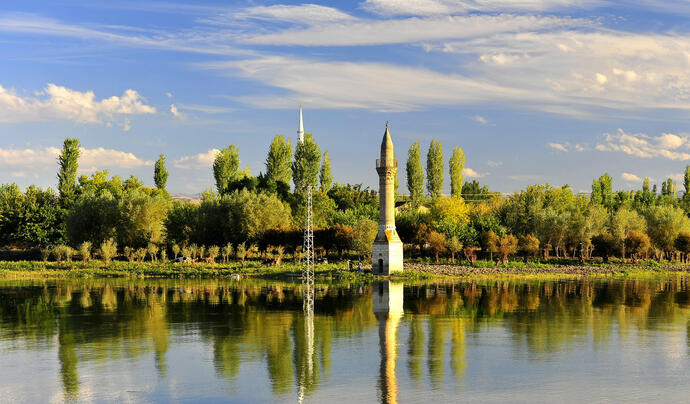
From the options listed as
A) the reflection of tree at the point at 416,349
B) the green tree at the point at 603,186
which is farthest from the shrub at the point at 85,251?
the green tree at the point at 603,186

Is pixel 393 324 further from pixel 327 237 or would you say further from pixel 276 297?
pixel 327 237

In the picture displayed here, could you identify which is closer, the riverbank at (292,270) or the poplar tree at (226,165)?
the riverbank at (292,270)

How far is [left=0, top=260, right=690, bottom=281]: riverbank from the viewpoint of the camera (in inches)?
2522

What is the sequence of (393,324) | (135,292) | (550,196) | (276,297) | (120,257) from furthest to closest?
(550,196) < (120,257) < (135,292) < (276,297) < (393,324)

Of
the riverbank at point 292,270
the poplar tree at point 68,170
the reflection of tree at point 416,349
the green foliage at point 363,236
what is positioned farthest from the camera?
the poplar tree at point 68,170

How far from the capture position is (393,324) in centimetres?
3634

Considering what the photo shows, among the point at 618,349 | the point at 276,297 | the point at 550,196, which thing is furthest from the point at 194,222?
the point at 618,349

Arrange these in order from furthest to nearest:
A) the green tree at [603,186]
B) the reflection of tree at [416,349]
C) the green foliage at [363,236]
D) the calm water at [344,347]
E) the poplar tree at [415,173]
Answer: the green tree at [603,186]
the poplar tree at [415,173]
the green foliage at [363,236]
the reflection of tree at [416,349]
the calm water at [344,347]

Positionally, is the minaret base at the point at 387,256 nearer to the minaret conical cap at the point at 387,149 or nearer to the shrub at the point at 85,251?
the minaret conical cap at the point at 387,149

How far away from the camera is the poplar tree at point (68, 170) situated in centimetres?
9312

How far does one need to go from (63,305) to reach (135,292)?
25.3 ft

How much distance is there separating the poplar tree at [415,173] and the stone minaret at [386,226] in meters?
43.7

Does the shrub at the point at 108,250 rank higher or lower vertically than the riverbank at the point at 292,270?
higher

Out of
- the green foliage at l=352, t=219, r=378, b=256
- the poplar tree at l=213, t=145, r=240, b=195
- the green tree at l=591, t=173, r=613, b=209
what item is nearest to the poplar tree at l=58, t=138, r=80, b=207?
the poplar tree at l=213, t=145, r=240, b=195
